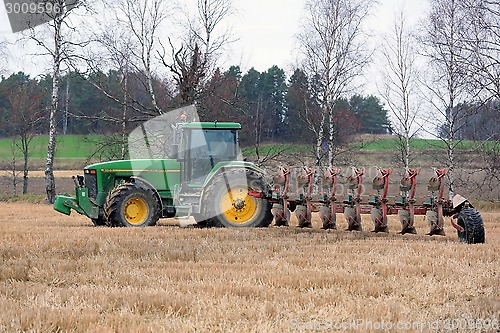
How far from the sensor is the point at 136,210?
11992 millimetres

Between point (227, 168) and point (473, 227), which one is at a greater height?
point (227, 168)

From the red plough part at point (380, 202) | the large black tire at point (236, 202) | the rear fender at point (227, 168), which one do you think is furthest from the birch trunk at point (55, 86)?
the red plough part at point (380, 202)

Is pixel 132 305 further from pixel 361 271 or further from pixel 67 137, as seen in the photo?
pixel 67 137

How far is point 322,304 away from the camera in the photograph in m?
5.08

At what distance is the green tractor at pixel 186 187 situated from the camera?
38.5 ft

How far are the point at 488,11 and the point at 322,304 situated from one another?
527 inches

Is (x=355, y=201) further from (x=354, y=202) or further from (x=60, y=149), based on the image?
(x=60, y=149)

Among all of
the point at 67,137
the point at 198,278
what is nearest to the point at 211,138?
the point at 198,278

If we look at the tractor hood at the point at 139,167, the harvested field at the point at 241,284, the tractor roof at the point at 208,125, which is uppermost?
the tractor roof at the point at 208,125

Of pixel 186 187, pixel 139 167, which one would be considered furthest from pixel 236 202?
pixel 139 167

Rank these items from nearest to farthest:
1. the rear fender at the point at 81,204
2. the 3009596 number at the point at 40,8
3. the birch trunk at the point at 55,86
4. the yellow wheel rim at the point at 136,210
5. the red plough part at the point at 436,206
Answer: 1. the red plough part at the point at 436,206
2. the yellow wheel rim at the point at 136,210
3. the rear fender at the point at 81,204
4. the 3009596 number at the point at 40,8
5. the birch trunk at the point at 55,86

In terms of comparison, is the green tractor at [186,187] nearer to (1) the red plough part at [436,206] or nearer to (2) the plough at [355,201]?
(2) the plough at [355,201]

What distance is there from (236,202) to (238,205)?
0.23 feet

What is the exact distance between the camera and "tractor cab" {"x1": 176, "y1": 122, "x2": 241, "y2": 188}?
1221 centimetres
